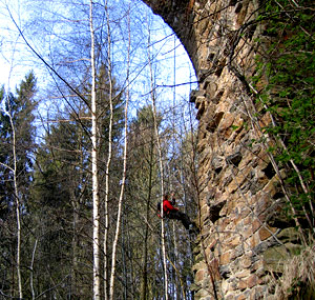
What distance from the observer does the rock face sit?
122 inches

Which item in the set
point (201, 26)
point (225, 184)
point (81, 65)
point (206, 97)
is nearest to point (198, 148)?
point (206, 97)

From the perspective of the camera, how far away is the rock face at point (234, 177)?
10.1ft

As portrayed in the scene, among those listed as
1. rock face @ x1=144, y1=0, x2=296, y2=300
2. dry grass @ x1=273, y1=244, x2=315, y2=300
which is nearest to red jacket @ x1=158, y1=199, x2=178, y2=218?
rock face @ x1=144, y1=0, x2=296, y2=300

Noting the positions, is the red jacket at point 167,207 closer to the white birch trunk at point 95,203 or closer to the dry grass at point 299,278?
the white birch trunk at point 95,203

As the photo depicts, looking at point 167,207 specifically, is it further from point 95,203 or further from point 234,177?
point 234,177

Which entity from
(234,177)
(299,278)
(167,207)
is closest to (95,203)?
(234,177)

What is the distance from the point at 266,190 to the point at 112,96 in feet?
9.65

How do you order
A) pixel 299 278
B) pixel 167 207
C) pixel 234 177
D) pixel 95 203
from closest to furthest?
pixel 299 278 < pixel 234 177 < pixel 95 203 < pixel 167 207

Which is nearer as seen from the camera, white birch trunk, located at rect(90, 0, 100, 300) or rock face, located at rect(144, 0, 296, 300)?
rock face, located at rect(144, 0, 296, 300)

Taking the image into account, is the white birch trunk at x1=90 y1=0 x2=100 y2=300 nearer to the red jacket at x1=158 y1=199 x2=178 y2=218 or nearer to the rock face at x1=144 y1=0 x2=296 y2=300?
the rock face at x1=144 y1=0 x2=296 y2=300

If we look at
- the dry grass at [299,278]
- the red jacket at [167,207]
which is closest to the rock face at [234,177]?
the dry grass at [299,278]

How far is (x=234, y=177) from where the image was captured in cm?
365

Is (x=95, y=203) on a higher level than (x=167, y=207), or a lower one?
lower

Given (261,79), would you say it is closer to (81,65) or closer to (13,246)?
(81,65)
